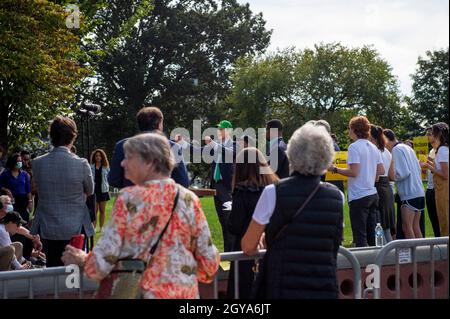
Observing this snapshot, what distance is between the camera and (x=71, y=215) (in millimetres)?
7137

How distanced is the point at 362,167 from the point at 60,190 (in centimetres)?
370

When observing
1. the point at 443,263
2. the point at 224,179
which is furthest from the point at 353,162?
the point at 443,263

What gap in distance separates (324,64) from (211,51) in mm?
13436

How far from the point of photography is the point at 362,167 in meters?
9.31

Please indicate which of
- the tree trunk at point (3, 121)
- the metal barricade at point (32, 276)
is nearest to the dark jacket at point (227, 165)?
the metal barricade at point (32, 276)

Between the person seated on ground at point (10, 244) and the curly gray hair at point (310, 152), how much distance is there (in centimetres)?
491

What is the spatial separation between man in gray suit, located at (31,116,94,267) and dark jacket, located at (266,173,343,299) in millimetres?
2740

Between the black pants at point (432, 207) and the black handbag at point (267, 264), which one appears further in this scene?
the black pants at point (432, 207)

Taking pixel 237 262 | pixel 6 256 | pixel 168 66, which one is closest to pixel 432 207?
pixel 6 256

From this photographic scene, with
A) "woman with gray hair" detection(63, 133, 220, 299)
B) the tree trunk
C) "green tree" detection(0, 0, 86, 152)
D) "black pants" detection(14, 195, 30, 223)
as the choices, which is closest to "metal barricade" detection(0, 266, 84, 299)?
"woman with gray hair" detection(63, 133, 220, 299)

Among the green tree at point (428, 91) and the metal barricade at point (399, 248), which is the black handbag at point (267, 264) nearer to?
the metal barricade at point (399, 248)

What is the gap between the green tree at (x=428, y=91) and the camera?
8125 centimetres

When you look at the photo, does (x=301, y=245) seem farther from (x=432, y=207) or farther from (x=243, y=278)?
(x=432, y=207)

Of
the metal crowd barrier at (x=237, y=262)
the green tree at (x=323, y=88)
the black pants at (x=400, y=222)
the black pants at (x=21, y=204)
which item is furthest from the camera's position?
the green tree at (x=323, y=88)
